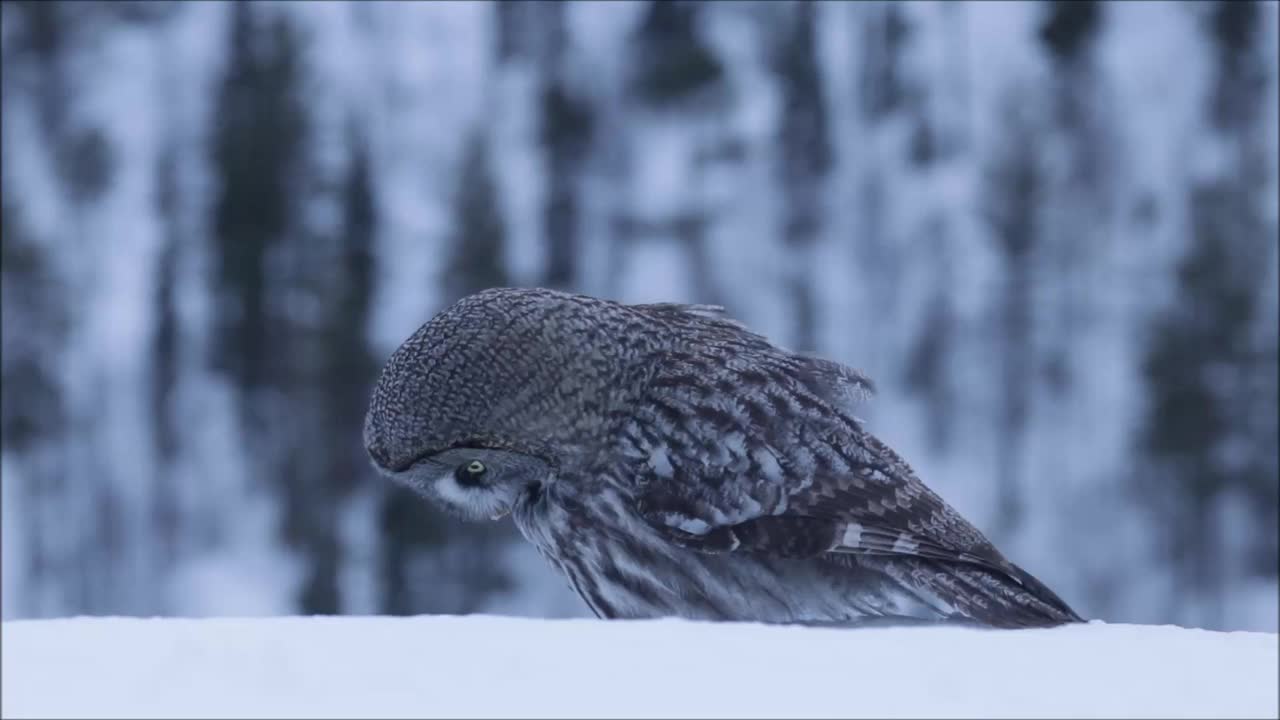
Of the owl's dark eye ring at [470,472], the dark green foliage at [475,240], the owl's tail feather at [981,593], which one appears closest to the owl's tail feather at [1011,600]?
the owl's tail feather at [981,593]

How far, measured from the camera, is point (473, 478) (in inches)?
92.7

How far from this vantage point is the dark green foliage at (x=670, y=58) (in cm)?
577

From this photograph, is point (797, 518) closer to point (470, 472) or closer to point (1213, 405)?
point (470, 472)

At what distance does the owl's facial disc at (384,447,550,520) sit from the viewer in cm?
232

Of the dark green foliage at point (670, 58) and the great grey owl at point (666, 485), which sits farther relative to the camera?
the dark green foliage at point (670, 58)

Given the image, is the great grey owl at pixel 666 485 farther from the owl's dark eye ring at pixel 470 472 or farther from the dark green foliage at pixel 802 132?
the dark green foliage at pixel 802 132

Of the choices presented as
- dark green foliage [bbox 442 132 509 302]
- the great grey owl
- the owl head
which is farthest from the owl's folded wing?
dark green foliage [bbox 442 132 509 302]

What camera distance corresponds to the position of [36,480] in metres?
5.91

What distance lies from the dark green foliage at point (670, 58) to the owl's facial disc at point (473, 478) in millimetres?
3540

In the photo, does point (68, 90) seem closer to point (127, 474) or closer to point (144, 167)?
point (144, 167)

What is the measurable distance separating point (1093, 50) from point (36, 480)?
194 inches

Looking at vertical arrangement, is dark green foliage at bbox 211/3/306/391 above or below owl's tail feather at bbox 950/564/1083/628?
above

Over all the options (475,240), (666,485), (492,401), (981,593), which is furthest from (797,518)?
(475,240)

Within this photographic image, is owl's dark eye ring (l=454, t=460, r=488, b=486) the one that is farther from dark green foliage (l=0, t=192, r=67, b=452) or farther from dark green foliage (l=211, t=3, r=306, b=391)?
dark green foliage (l=0, t=192, r=67, b=452)
